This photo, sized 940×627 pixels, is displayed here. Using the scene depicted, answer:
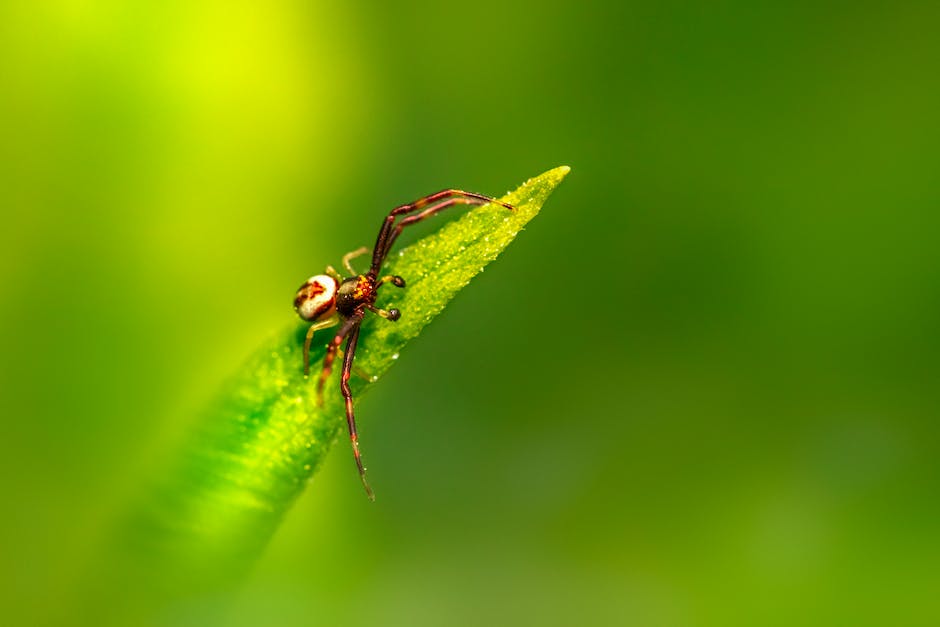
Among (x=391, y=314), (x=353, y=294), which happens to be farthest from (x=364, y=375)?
(x=353, y=294)

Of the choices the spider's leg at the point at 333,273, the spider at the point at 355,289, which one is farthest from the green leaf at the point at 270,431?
the spider's leg at the point at 333,273

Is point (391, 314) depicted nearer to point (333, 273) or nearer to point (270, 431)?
point (270, 431)

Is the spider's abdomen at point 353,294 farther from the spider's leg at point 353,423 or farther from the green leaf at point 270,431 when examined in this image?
the green leaf at point 270,431

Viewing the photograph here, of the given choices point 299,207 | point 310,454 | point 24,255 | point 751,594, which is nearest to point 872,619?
point 751,594

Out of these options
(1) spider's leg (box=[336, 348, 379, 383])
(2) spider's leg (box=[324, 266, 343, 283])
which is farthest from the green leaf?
(2) spider's leg (box=[324, 266, 343, 283])

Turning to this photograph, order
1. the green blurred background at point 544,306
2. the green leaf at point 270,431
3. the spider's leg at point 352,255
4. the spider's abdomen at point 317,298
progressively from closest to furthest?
the green leaf at point 270,431 → the green blurred background at point 544,306 → the spider's abdomen at point 317,298 → the spider's leg at point 352,255
